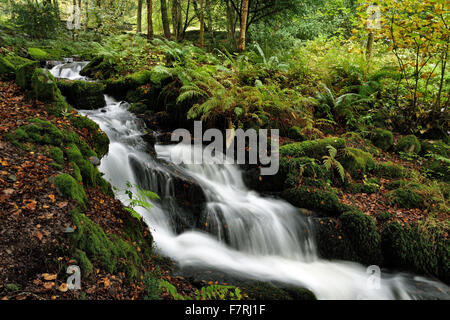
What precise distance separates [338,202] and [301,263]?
4.92 feet

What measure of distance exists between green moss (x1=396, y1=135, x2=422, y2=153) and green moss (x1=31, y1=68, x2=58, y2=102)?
28.0 ft

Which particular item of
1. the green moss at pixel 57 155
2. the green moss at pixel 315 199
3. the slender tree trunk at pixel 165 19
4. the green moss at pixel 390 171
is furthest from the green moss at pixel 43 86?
the slender tree trunk at pixel 165 19

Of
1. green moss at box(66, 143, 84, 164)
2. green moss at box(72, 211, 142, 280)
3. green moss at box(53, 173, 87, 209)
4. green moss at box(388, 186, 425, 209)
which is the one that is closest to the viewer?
green moss at box(72, 211, 142, 280)

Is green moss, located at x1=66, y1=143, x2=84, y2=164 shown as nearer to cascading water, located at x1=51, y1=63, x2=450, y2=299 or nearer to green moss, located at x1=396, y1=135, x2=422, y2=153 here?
cascading water, located at x1=51, y1=63, x2=450, y2=299

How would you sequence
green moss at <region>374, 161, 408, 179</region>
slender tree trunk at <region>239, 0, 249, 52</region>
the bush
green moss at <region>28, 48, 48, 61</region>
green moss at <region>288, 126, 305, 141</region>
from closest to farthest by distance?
green moss at <region>374, 161, 408, 179</region>, green moss at <region>288, 126, 305, 141</region>, slender tree trunk at <region>239, 0, 249, 52</region>, green moss at <region>28, 48, 48, 61</region>, the bush

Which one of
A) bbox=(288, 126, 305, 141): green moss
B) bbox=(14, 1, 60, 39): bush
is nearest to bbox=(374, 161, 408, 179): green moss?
bbox=(288, 126, 305, 141): green moss

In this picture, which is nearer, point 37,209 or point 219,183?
point 37,209

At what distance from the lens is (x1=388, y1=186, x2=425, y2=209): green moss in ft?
19.0

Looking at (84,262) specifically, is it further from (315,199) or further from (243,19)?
(243,19)

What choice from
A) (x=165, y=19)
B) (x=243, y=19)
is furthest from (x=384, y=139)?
(x=165, y=19)

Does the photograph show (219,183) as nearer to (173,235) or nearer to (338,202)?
(173,235)

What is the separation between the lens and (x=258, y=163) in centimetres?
669

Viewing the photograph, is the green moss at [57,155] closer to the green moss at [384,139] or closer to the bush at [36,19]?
the green moss at [384,139]
